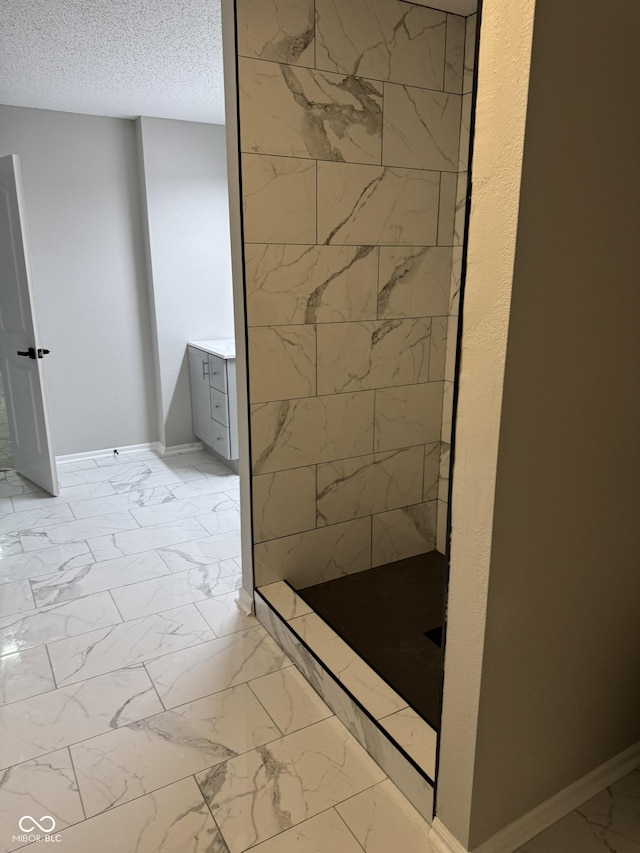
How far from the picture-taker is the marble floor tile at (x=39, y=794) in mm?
1670

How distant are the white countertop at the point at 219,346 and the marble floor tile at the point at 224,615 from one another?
173cm

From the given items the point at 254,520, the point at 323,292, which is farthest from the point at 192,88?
the point at 254,520

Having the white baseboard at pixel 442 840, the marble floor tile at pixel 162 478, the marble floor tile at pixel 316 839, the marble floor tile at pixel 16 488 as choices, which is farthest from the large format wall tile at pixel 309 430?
the marble floor tile at pixel 16 488

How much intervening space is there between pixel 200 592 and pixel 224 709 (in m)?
0.80

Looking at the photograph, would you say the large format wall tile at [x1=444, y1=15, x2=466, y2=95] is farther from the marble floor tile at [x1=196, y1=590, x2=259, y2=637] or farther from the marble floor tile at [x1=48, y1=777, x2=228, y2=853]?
the marble floor tile at [x1=48, y1=777, x2=228, y2=853]

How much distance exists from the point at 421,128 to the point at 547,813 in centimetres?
243

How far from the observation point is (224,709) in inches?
82.2

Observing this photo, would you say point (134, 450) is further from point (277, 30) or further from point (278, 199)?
point (277, 30)

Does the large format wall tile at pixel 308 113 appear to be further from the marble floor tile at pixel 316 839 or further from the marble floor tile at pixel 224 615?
the marble floor tile at pixel 316 839

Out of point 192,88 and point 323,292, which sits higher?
point 192,88

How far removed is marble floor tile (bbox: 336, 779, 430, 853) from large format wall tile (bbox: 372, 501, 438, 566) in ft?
3.84

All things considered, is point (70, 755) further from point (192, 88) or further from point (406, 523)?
point (192, 88)

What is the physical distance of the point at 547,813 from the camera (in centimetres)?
163

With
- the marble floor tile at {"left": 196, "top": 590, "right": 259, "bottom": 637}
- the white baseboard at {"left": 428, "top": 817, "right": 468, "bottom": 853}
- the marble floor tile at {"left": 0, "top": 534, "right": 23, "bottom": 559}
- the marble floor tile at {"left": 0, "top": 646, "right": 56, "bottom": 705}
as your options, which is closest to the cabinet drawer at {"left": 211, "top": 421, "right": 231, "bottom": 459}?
the marble floor tile at {"left": 0, "top": 534, "right": 23, "bottom": 559}
